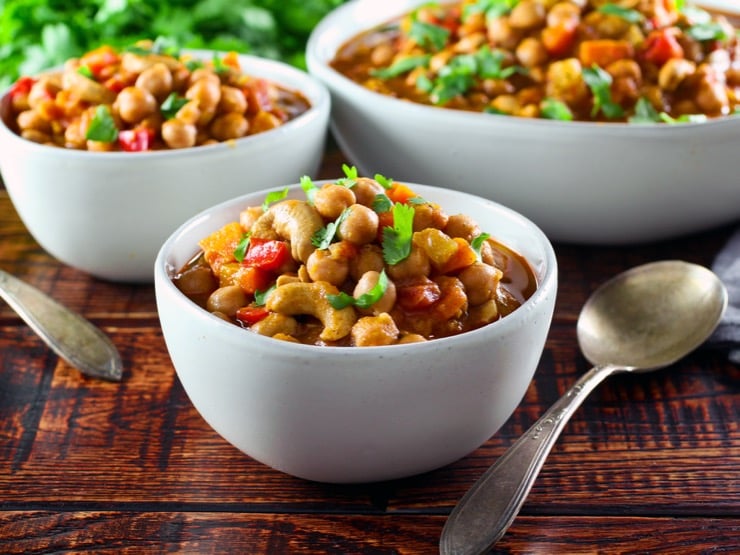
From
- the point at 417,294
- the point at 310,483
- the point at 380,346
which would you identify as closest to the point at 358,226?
the point at 417,294

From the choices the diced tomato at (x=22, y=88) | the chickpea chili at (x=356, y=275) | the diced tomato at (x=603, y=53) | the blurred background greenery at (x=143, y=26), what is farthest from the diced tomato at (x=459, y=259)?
the blurred background greenery at (x=143, y=26)

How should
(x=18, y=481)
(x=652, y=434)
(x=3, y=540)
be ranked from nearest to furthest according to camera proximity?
(x=3, y=540)
(x=18, y=481)
(x=652, y=434)

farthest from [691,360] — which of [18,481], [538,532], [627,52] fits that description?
[18,481]

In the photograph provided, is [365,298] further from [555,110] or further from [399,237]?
[555,110]

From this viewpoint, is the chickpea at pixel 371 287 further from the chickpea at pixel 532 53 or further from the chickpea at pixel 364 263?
the chickpea at pixel 532 53

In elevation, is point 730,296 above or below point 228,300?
below

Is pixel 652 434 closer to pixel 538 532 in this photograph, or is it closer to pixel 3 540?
pixel 538 532

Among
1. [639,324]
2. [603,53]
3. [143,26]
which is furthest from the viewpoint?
[143,26]
